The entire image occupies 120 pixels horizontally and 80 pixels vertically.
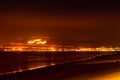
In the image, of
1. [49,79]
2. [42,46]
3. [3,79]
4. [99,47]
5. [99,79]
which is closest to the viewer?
[99,79]

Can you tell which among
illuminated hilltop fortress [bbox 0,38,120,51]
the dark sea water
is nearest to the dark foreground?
the dark sea water

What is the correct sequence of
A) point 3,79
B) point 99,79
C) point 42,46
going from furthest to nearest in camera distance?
point 42,46 < point 3,79 < point 99,79

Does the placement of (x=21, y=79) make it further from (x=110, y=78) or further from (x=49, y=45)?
(x=49, y=45)

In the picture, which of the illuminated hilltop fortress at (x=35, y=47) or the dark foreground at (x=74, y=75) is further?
the illuminated hilltop fortress at (x=35, y=47)

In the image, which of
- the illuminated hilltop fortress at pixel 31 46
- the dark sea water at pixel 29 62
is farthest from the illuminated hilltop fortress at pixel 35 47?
the dark sea water at pixel 29 62

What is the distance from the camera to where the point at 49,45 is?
160 meters

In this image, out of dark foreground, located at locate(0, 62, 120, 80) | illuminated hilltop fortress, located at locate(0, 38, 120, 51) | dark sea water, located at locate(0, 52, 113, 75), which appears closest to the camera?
dark foreground, located at locate(0, 62, 120, 80)

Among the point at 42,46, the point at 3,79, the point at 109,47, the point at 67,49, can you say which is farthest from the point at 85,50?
the point at 3,79

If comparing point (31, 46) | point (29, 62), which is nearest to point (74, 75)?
point (29, 62)

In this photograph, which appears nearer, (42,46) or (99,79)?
(99,79)

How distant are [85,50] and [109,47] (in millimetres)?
30621

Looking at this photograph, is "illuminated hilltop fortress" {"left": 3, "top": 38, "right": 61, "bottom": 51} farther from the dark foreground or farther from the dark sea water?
the dark foreground

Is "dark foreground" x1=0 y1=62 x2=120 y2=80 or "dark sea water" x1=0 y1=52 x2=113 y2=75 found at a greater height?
"dark sea water" x1=0 y1=52 x2=113 y2=75

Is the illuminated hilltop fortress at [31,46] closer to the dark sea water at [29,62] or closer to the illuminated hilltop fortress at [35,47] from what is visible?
the illuminated hilltop fortress at [35,47]
